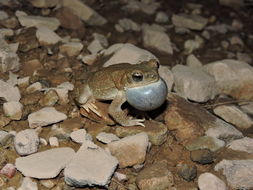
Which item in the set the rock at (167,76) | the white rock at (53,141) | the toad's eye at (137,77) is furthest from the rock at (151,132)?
the rock at (167,76)

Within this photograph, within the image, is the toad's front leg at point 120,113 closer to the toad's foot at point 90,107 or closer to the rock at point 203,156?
the toad's foot at point 90,107

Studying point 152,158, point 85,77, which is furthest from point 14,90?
point 152,158

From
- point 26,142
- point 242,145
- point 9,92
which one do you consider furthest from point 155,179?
point 9,92

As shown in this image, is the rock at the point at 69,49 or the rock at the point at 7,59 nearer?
the rock at the point at 7,59

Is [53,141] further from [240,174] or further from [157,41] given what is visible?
[157,41]

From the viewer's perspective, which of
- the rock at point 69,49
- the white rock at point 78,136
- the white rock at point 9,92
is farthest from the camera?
the rock at point 69,49

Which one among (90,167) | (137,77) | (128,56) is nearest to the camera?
(90,167)
